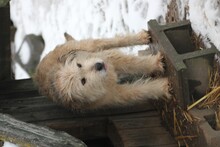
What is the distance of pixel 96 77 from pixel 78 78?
14 centimetres

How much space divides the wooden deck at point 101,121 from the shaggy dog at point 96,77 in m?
0.08

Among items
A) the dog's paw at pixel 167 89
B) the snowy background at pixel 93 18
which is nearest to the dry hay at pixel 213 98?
the snowy background at pixel 93 18

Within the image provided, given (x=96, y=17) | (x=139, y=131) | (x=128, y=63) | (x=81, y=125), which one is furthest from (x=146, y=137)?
(x=96, y=17)

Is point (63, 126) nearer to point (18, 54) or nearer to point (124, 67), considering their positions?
point (124, 67)

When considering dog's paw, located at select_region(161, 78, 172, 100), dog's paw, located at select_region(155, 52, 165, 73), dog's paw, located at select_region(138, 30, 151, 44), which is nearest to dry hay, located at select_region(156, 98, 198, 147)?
dog's paw, located at select_region(161, 78, 172, 100)

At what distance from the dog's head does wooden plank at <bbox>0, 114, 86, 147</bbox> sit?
1.22 meters

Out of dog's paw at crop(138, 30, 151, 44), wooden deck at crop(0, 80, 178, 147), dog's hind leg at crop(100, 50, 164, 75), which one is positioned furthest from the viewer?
dog's paw at crop(138, 30, 151, 44)

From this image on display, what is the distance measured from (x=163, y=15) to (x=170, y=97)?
36.6 inches

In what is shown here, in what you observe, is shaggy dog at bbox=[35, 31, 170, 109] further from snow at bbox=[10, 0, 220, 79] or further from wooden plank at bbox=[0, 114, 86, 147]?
wooden plank at bbox=[0, 114, 86, 147]

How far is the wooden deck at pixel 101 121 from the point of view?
361 centimetres

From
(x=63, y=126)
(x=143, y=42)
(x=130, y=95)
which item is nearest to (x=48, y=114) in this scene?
(x=63, y=126)

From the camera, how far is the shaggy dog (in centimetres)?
384

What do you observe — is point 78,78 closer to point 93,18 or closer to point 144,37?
point 144,37

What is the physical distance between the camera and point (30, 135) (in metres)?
2.47
